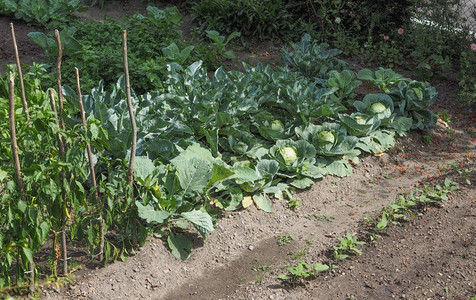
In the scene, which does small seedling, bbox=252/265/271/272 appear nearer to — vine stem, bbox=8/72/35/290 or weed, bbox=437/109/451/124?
vine stem, bbox=8/72/35/290

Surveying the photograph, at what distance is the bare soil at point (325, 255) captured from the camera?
4297 mm


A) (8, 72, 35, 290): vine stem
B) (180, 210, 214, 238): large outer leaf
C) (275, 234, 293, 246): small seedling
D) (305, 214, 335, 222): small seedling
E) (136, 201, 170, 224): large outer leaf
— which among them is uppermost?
(8, 72, 35, 290): vine stem

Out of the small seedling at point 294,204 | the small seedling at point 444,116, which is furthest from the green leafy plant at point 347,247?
the small seedling at point 444,116

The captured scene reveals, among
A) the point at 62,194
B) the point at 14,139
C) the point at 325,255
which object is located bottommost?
the point at 325,255

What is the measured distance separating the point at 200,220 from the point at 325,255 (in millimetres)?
1034

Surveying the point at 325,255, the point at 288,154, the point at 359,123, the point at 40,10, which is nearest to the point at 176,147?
the point at 288,154

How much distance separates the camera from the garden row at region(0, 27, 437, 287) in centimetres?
381

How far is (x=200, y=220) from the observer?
456 cm

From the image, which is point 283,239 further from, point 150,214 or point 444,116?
point 444,116

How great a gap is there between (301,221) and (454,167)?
71.6 inches

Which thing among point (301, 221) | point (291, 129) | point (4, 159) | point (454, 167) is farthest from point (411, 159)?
point (4, 159)

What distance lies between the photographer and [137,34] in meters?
7.29

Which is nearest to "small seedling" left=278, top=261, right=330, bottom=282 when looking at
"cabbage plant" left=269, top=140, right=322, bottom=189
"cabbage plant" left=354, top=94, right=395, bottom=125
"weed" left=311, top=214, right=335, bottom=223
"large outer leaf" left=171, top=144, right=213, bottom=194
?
"weed" left=311, top=214, right=335, bottom=223

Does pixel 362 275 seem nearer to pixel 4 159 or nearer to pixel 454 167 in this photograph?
pixel 454 167
